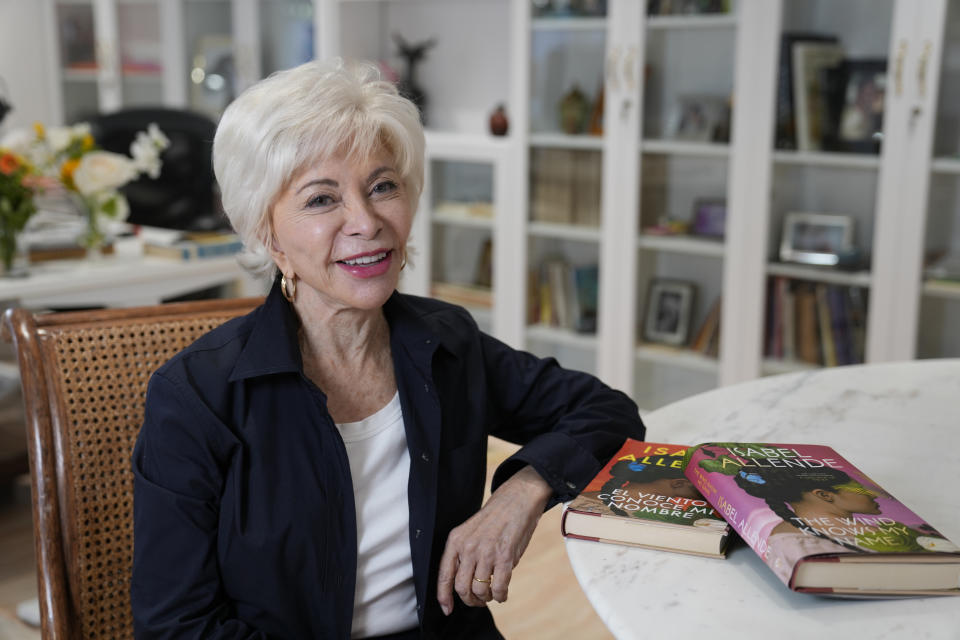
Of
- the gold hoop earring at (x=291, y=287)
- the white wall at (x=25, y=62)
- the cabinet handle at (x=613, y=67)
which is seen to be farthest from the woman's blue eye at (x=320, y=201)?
the white wall at (x=25, y=62)

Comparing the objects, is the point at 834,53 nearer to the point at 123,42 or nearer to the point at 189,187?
the point at 189,187

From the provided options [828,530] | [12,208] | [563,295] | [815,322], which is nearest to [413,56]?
[563,295]

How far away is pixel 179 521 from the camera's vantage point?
3.57 ft

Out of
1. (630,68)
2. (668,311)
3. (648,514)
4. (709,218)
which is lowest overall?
(668,311)

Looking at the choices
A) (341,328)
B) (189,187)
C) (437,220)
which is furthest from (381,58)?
(341,328)

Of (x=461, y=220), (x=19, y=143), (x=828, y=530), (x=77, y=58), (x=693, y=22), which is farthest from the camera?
(x=77, y=58)

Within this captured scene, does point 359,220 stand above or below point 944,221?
above

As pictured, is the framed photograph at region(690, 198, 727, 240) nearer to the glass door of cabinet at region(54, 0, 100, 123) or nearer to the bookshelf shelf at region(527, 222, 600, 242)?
the bookshelf shelf at region(527, 222, 600, 242)

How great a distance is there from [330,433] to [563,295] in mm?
2600

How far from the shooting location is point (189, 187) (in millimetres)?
3754

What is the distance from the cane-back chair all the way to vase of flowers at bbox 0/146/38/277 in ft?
5.16

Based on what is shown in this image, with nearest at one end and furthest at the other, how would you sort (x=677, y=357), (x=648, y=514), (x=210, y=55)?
(x=648, y=514)
(x=677, y=357)
(x=210, y=55)

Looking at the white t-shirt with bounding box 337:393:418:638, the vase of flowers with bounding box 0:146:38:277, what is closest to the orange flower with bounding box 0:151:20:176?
the vase of flowers with bounding box 0:146:38:277

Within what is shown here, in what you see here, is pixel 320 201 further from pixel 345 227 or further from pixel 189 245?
pixel 189 245
